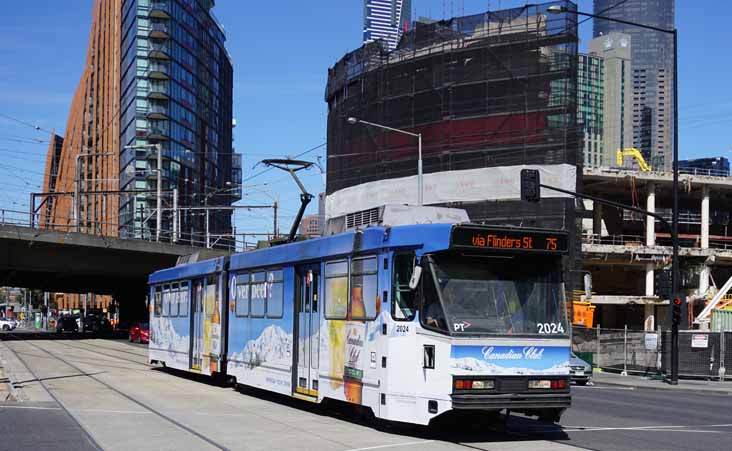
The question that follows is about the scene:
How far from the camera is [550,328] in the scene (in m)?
13.0

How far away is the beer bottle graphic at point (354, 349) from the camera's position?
561 inches

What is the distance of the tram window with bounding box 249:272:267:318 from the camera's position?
18750 millimetres

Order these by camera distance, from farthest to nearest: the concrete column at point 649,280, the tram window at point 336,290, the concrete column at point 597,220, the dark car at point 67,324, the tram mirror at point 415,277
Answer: the dark car at point 67,324 < the concrete column at point 597,220 < the concrete column at point 649,280 < the tram window at point 336,290 < the tram mirror at point 415,277


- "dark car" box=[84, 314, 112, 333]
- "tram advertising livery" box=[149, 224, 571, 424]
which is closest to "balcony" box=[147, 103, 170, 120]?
"dark car" box=[84, 314, 112, 333]

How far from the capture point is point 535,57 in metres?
54.4

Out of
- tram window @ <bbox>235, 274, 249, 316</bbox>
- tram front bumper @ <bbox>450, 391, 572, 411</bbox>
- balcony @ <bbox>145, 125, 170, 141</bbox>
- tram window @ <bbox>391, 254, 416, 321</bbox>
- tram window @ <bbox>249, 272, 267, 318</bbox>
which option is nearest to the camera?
tram front bumper @ <bbox>450, 391, 572, 411</bbox>

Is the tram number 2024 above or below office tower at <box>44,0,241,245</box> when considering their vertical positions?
below

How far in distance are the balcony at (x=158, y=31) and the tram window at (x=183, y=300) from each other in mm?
75864

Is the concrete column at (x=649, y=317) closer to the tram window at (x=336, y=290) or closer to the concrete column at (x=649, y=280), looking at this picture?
the concrete column at (x=649, y=280)

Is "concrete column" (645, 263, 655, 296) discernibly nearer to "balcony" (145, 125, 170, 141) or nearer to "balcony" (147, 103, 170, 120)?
"balcony" (145, 125, 170, 141)

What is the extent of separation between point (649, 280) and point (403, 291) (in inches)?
2375

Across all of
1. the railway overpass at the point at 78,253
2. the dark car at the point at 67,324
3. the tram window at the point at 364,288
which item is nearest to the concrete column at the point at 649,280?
the railway overpass at the point at 78,253

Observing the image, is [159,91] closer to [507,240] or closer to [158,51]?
[158,51]

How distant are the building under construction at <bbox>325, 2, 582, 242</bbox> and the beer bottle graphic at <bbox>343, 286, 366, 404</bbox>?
3783cm
